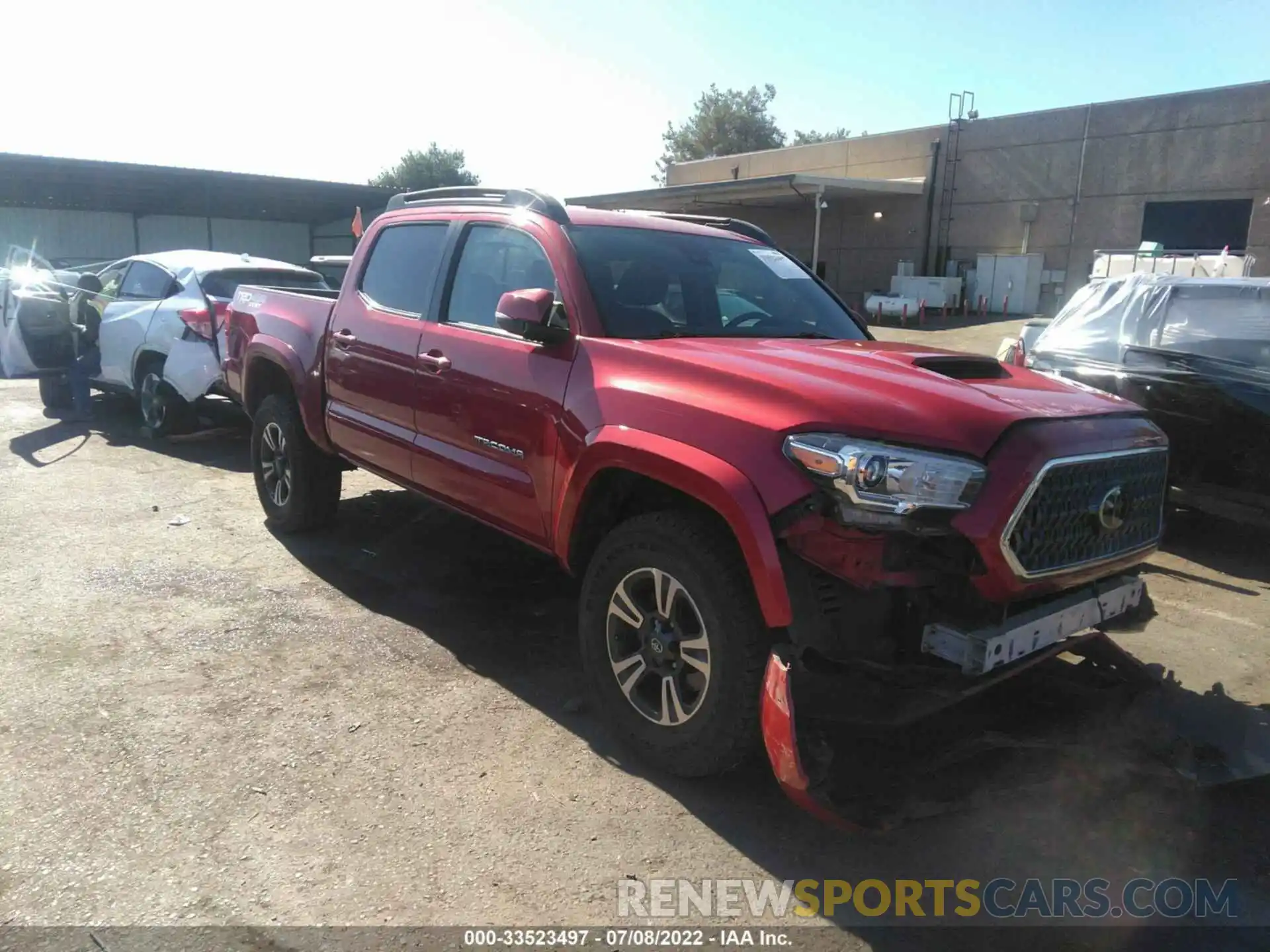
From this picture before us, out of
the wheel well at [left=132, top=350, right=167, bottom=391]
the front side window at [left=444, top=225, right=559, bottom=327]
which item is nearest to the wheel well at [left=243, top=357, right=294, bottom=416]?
the front side window at [left=444, top=225, right=559, bottom=327]

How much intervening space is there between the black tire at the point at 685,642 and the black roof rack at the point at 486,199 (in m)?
1.57

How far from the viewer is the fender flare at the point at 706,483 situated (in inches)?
105

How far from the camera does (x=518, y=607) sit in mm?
4840

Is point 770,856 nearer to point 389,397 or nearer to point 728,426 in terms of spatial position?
point 728,426

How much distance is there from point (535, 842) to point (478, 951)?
0.48 meters

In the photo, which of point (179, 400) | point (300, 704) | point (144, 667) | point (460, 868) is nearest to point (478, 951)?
point (460, 868)

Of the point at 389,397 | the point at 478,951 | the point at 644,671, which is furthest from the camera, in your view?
the point at 389,397

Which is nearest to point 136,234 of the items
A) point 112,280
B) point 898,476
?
point 112,280

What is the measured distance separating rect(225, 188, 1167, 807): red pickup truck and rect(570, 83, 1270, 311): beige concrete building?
24.2m

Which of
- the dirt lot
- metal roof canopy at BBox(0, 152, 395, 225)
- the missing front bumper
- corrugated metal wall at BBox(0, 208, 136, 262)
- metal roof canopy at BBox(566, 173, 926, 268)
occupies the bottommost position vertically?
the dirt lot

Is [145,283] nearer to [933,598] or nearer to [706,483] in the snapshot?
[706,483]

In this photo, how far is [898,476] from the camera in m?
2.62

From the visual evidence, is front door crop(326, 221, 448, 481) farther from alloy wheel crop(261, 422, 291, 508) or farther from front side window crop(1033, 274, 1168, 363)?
front side window crop(1033, 274, 1168, 363)

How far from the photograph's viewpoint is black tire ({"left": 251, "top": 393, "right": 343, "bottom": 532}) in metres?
5.57
